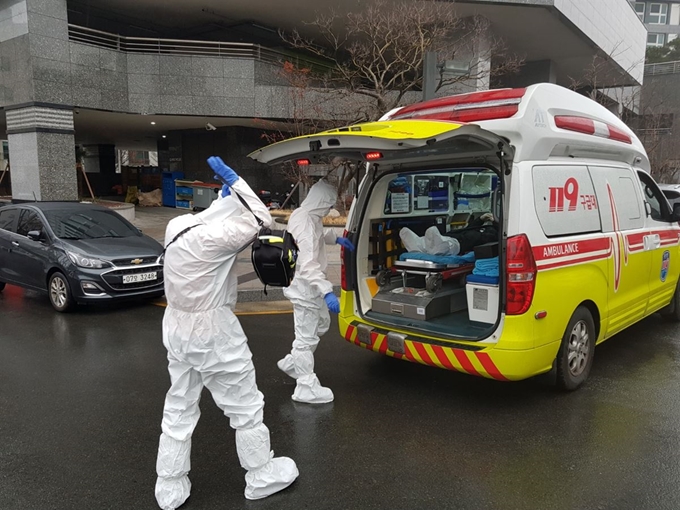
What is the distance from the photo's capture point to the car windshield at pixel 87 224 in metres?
7.77

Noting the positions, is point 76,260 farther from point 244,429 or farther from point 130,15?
point 130,15

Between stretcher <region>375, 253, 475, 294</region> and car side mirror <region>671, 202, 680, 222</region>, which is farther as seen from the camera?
car side mirror <region>671, 202, 680, 222</region>

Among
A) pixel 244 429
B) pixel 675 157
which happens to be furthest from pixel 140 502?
pixel 675 157

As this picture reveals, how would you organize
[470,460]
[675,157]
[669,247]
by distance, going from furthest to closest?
1. [675,157]
2. [669,247]
3. [470,460]

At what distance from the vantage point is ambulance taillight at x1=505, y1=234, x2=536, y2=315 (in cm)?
369

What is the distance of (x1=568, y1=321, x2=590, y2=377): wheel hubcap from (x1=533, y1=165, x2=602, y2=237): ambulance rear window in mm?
786

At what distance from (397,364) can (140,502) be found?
9.15 feet

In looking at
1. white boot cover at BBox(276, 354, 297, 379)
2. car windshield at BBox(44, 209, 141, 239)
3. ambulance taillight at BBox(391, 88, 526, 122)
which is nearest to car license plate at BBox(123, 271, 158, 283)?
car windshield at BBox(44, 209, 141, 239)

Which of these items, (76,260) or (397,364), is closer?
(397,364)

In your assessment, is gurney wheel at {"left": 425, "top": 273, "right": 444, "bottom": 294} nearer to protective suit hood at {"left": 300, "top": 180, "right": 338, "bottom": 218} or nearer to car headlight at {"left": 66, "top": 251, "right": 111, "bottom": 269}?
protective suit hood at {"left": 300, "top": 180, "right": 338, "bottom": 218}

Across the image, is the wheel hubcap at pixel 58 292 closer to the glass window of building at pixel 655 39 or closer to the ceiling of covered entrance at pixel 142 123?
the ceiling of covered entrance at pixel 142 123

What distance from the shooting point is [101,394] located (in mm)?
4465

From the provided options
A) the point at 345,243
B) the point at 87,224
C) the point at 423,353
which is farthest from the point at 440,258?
the point at 87,224

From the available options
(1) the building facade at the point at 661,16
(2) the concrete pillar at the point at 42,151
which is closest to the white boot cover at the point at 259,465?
(2) the concrete pillar at the point at 42,151
